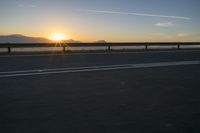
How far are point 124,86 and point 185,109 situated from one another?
7.59ft

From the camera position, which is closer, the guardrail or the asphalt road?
the asphalt road

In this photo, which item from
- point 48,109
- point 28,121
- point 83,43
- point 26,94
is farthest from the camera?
point 83,43

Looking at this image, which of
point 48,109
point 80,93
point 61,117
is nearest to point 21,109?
point 48,109

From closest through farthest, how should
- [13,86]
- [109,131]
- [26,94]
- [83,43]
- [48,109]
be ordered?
1. [109,131]
2. [48,109]
3. [26,94]
4. [13,86]
5. [83,43]

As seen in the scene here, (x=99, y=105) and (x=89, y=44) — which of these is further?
(x=89, y=44)

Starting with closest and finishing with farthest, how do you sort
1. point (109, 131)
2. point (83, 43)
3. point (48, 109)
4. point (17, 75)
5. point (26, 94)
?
point (109, 131), point (48, 109), point (26, 94), point (17, 75), point (83, 43)

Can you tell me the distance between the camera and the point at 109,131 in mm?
4113

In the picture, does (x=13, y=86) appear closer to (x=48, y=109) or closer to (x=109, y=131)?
(x=48, y=109)

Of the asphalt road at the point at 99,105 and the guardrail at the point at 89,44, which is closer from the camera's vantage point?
the asphalt road at the point at 99,105

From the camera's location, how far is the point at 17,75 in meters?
9.19

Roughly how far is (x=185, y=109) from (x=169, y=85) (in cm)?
239

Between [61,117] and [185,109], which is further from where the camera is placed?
[185,109]

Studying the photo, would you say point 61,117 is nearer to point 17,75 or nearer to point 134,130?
point 134,130

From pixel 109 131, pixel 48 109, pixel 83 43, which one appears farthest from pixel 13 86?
pixel 83 43
